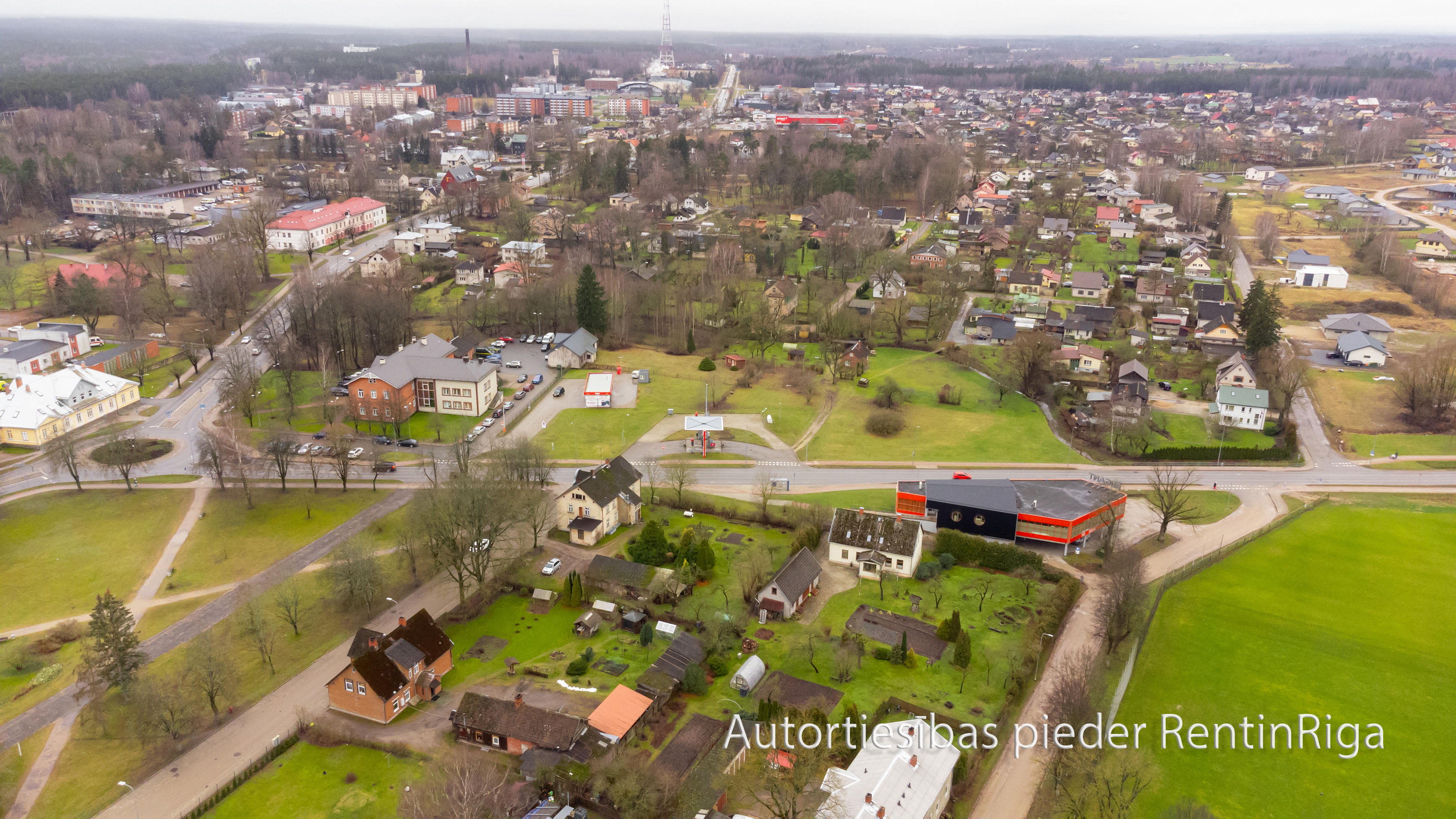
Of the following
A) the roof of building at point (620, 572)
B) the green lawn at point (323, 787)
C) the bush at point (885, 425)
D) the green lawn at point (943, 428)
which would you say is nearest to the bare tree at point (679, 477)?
the roof of building at point (620, 572)

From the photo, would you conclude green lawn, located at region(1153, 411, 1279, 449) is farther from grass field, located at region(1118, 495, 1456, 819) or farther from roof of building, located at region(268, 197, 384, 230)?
roof of building, located at region(268, 197, 384, 230)

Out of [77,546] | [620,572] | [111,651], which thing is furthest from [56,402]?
[620,572]

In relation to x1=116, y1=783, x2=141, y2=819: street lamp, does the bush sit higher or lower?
higher

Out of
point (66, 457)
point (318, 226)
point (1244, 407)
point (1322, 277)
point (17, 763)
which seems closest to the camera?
point (17, 763)

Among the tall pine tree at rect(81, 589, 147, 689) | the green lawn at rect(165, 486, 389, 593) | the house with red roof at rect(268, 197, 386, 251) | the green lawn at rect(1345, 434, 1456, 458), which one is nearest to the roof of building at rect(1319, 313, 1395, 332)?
the green lawn at rect(1345, 434, 1456, 458)

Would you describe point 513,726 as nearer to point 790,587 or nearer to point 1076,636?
point 790,587
